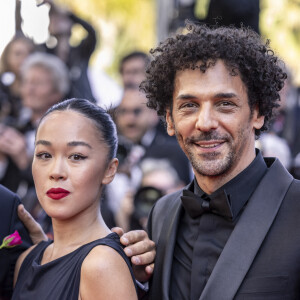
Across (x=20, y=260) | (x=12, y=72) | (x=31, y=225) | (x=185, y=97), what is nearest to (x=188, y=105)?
(x=185, y=97)

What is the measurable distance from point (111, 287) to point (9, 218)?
0.78m

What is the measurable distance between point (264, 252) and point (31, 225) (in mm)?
1214

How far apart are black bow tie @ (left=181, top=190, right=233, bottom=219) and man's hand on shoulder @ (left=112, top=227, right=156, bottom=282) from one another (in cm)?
26

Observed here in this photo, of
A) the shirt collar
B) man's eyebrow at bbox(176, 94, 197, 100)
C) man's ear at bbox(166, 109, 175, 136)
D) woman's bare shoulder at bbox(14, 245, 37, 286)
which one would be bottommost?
woman's bare shoulder at bbox(14, 245, 37, 286)

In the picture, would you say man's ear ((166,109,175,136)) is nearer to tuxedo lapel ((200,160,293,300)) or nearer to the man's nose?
the man's nose

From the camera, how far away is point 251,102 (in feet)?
9.06

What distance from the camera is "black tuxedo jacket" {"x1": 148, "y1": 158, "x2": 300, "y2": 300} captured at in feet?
7.52

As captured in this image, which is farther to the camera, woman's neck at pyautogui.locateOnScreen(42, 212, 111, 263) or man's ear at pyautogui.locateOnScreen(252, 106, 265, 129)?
man's ear at pyautogui.locateOnScreen(252, 106, 265, 129)

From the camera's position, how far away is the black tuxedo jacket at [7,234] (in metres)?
2.76

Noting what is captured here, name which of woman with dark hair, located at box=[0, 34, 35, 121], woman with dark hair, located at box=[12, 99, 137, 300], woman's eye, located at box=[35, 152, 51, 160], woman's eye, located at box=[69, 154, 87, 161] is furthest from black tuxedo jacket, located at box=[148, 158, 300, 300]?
woman with dark hair, located at box=[0, 34, 35, 121]

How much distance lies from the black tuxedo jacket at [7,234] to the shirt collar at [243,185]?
99cm

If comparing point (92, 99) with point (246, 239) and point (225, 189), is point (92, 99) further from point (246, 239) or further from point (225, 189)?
point (246, 239)

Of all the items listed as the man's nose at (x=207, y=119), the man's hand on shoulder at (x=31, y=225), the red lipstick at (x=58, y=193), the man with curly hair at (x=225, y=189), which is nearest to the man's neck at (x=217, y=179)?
the man with curly hair at (x=225, y=189)

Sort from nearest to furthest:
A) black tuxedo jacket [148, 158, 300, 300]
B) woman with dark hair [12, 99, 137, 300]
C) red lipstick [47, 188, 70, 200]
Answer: black tuxedo jacket [148, 158, 300, 300] < woman with dark hair [12, 99, 137, 300] < red lipstick [47, 188, 70, 200]
